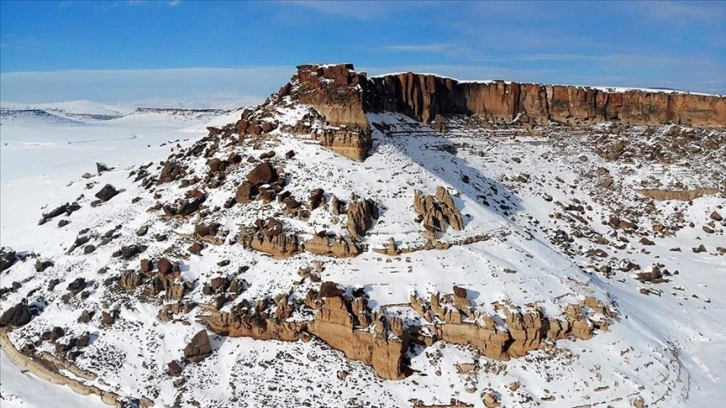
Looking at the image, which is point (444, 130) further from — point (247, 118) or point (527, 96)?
point (247, 118)

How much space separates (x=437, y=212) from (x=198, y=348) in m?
13.8

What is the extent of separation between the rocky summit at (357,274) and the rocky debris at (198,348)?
0.13 m

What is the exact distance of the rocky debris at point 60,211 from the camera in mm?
35000

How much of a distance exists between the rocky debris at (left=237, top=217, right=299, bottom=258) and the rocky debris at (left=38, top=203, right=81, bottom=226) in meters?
15.8

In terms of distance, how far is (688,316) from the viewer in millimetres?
26422

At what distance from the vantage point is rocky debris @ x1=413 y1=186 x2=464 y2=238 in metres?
27.3

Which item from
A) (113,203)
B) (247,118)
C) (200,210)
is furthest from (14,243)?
(247,118)

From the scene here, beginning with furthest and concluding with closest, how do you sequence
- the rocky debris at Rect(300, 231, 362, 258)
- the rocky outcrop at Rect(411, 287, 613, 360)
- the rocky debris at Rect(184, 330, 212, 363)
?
1. the rocky debris at Rect(300, 231, 362, 258)
2. the rocky debris at Rect(184, 330, 212, 363)
3. the rocky outcrop at Rect(411, 287, 613, 360)

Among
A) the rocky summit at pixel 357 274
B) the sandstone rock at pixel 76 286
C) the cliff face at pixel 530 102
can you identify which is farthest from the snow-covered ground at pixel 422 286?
the cliff face at pixel 530 102


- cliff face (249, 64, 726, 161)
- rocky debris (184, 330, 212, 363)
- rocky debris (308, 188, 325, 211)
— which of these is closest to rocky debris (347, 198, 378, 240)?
rocky debris (308, 188, 325, 211)

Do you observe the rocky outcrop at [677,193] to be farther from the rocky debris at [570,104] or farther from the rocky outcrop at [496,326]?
the rocky outcrop at [496,326]

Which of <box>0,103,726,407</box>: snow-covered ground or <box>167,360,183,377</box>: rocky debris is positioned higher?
<box>0,103,726,407</box>: snow-covered ground

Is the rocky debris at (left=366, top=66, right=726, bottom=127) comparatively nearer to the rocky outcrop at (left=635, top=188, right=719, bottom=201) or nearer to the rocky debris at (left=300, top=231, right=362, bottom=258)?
the rocky outcrop at (left=635, top=188, right=719, bottom=201)

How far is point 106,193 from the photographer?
35438 mm
